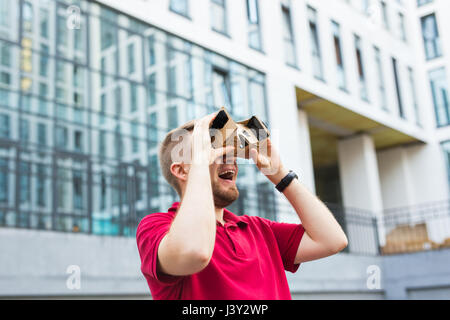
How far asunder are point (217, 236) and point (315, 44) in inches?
471

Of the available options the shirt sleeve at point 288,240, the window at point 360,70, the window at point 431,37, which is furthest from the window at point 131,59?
the window at point 431,37

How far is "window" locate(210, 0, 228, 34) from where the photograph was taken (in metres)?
10.8

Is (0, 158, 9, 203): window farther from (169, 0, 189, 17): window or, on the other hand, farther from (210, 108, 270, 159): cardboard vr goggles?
(210, 108, 270, 159): cardboard vr goggles

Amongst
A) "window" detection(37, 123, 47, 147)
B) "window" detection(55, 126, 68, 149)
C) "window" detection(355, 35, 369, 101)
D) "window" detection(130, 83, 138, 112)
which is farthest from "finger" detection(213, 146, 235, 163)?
"window" detection(355, 35, 369, 101)

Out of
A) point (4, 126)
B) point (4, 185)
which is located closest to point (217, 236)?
point (4, 126)

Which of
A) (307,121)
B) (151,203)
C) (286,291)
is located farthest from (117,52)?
(286,291)

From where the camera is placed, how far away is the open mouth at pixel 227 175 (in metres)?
1.70

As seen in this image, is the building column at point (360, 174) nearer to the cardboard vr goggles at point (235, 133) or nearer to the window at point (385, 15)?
the window at point (385, 15)

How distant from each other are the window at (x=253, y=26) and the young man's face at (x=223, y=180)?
9.95 metres

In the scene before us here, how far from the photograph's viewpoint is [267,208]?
10797 mm

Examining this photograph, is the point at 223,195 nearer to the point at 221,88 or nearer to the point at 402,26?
the point at 221,88
